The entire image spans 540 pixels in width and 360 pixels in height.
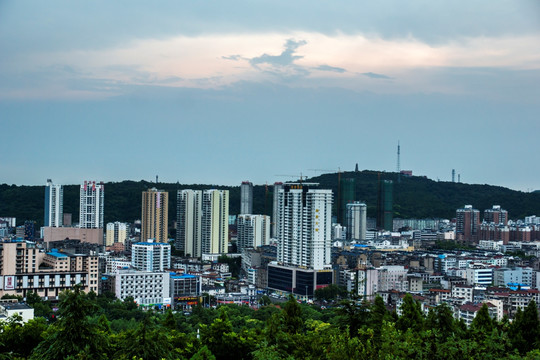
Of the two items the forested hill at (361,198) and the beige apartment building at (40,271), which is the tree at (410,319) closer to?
the beige apartment building at (40,271)

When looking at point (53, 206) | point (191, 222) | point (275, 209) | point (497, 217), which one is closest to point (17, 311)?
point (191, 222)

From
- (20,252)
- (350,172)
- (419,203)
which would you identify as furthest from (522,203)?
(20,252)

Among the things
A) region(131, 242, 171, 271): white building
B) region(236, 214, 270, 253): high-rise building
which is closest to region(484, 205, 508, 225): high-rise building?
region(236, 214, 270, 253): high-rise building

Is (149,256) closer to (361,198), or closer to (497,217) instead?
(497,217)

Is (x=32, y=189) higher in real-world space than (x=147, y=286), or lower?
higher

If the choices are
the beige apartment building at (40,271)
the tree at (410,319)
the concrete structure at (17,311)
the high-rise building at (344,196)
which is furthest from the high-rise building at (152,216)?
the tree at (410,319)

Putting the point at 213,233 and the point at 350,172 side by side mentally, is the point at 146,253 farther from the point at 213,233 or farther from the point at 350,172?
the point at 350,172
